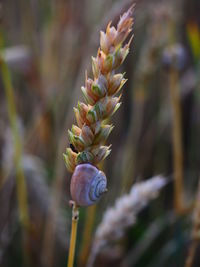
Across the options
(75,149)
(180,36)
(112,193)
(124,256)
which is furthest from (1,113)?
(75,149)

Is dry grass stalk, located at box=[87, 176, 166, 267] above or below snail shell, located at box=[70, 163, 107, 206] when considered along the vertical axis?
above

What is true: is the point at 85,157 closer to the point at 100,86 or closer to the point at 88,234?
the point at 100,86

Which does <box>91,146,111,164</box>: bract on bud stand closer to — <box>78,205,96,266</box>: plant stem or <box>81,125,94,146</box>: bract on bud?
<box>81,125,94,146</box>: bract on bud

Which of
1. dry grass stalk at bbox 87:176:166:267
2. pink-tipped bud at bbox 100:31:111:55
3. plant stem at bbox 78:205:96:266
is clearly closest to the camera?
pink-tipped bud at bbox 100:31:111:55

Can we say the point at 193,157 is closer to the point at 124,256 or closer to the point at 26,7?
the point at 124,256

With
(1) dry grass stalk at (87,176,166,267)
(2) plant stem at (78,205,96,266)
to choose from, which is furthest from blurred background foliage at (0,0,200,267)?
(1) dry grass stalk at (87,176,166,267)

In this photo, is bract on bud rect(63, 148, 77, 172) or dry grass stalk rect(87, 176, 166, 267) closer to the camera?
bract on bud rect(63, 148, 77, 172)

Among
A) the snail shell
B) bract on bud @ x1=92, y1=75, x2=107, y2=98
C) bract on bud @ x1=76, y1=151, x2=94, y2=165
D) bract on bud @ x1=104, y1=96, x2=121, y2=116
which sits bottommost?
the snail shell
